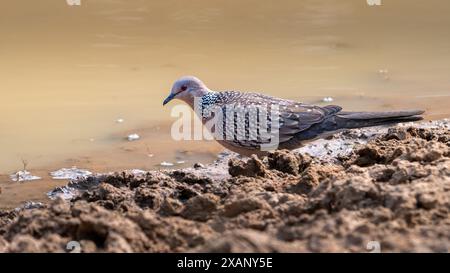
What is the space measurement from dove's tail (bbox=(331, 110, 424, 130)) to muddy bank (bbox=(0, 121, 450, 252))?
181cm

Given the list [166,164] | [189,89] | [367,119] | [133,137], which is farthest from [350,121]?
[133,137]

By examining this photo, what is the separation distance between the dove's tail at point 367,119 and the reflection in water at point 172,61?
4.81 ft

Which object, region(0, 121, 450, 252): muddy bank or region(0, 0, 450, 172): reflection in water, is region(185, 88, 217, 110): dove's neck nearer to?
region(0, 0, 450, 172): reflection in water

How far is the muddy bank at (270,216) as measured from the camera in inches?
173

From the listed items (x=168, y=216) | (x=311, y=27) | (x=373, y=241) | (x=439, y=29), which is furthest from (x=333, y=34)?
(x=373, y=241)

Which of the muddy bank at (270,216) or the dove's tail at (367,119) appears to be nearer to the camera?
the muddy bank at (270,216)

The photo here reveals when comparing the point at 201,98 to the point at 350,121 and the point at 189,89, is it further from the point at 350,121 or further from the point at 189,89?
the point at 350,121

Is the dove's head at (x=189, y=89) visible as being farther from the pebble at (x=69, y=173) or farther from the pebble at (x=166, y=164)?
the pebble at (x=69, y=173)

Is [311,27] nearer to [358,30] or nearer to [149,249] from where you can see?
[358,30]

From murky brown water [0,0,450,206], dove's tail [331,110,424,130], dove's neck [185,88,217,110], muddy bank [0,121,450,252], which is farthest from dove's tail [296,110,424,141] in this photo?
muddy bank [0,121,450,252]

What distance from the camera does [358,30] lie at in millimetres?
13609

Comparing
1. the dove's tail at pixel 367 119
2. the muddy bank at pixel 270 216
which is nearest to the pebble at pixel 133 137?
the dove's tail at pixel 367 119

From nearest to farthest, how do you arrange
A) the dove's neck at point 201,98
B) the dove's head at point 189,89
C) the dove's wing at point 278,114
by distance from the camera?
the dove's wing at point 278,114, the dove's neck at point 201,98, the dove's head at point 189,89

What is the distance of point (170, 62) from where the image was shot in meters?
12.3
